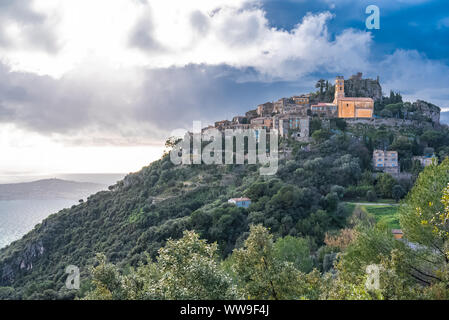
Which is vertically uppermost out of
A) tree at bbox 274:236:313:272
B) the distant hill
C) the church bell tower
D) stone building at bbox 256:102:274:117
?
the church bell tower

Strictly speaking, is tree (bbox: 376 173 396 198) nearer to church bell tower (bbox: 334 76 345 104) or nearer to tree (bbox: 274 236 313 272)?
tree (bbox: 274 236 313 272)

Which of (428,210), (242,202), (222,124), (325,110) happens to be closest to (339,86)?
(325,110)

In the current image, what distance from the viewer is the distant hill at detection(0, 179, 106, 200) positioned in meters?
68.2

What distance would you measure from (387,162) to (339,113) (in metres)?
12.8

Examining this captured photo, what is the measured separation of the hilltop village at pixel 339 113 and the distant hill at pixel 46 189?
1335 inches

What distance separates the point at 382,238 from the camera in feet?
35.0

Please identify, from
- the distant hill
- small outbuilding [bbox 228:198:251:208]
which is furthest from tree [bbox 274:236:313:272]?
the distant hill

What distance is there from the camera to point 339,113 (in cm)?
4872

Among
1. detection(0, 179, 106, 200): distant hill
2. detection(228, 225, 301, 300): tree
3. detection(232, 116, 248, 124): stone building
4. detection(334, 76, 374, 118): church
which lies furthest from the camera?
detection(0, 179, 106, 200): distant hill

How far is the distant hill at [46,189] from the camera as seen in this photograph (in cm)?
6819

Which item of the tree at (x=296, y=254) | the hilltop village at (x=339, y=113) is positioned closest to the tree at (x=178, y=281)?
the tree at (x=296, y=254)

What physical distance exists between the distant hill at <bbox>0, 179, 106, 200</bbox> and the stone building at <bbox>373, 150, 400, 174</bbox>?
5087cm
